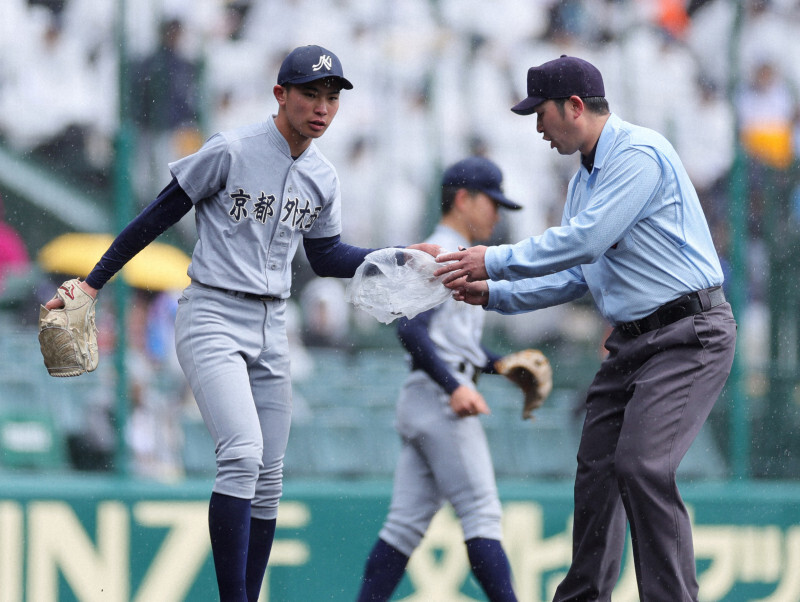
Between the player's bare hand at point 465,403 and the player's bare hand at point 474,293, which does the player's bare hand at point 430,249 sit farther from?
the player's bare hand at point 465,403

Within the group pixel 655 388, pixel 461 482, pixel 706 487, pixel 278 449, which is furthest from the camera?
pixel 706 487

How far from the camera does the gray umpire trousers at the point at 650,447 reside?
12.8ft

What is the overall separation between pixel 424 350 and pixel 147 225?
4.39 ft

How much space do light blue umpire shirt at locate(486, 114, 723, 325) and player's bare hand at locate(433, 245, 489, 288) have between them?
55 mm

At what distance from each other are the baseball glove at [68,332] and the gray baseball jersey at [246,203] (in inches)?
15.0

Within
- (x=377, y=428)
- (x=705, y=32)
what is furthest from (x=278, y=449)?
(x=705, y=32)

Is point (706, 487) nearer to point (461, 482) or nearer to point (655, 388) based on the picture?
point (461, 482)

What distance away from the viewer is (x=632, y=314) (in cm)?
407

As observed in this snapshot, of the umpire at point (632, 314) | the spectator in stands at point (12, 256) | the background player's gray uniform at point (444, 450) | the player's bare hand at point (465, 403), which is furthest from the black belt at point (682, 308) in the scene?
the spectator in stands at point (12, 256)

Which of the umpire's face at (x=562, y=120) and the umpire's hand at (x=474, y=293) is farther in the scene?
the umpire's hand at (x=474, y=293)

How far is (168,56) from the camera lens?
19.8ft

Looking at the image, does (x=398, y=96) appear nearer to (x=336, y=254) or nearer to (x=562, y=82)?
(x=336, y=254)

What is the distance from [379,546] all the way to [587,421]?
1.26 m

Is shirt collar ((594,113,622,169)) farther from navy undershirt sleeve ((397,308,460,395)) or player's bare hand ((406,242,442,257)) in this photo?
navy undershirt sleeve ((397,308,460,395))
